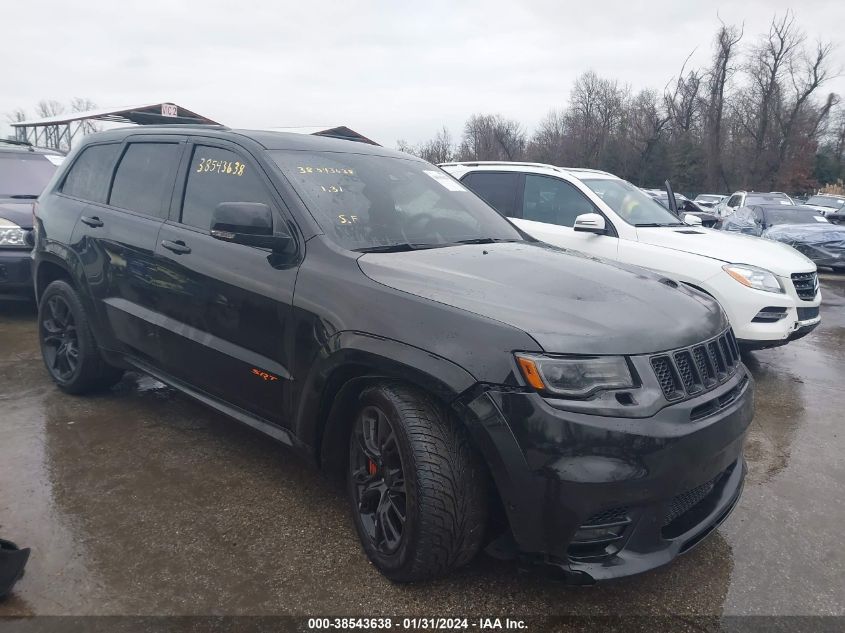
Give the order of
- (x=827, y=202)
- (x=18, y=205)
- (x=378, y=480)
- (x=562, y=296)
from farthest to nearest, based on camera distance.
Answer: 1. (x=827, y=202)
2. (x=18, y=205)
3. (x=378, y=480)
4. (x=562, y=296)

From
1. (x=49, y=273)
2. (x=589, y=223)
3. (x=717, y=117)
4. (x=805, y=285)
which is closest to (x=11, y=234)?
(x=49, y=273)

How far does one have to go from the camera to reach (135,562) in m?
Answer: 2.63

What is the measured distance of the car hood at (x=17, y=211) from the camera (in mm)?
6484

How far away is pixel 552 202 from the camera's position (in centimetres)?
649

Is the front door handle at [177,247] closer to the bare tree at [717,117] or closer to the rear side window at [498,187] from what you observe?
the rear side window at [498,187]

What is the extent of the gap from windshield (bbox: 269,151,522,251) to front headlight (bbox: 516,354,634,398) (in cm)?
108

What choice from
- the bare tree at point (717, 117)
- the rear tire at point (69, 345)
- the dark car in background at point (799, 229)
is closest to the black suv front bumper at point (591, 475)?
the rear tire at point (69, 345)

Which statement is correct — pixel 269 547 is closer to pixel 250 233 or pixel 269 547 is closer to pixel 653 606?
pixel 250 233

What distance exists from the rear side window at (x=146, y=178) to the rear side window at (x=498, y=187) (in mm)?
3547

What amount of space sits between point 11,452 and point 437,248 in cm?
270

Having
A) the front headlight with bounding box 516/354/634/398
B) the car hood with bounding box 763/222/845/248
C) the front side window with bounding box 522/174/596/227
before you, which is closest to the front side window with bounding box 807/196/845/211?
the car hood with bounding box 763/222/845/248

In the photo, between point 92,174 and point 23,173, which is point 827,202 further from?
point 92,174

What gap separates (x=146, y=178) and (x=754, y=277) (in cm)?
466

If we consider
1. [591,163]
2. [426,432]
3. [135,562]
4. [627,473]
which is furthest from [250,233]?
[591,163]
